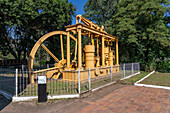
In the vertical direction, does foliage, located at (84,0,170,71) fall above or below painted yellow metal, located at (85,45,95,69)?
above

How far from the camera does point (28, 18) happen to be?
56.0 feet

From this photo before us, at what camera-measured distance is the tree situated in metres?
14.9

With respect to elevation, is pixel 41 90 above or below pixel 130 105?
above

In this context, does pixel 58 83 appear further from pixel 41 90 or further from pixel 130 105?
pixel 130 105

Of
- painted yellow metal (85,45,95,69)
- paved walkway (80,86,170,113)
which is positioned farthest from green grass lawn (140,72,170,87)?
painted yellow metal (85,45,95,69)

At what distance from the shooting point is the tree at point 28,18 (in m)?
14.9

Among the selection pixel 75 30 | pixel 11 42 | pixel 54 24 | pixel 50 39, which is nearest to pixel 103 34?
pixel 75 30

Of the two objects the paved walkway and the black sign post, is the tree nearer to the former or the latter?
the black sign post

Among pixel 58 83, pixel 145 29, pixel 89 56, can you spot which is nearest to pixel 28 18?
pixel 89 56

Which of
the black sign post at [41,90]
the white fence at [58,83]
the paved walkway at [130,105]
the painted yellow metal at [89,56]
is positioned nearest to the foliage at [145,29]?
the white fence at [58,83]

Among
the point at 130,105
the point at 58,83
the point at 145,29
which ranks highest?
the point at 145,29

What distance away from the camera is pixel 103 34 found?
12609 mm

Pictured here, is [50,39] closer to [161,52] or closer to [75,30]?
[75,30]

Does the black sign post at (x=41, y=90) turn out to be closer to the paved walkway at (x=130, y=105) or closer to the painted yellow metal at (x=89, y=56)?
the paved walkway at (x=130, y=105)
